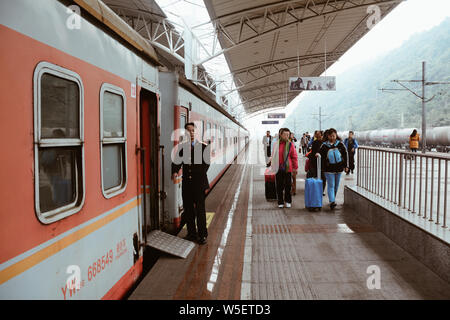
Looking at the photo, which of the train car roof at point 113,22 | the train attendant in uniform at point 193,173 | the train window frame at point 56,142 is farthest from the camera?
the train attendant in uniform at point 193,173

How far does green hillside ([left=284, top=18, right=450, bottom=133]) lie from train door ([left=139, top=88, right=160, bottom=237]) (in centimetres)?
4743

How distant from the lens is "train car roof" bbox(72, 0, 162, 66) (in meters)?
3.11

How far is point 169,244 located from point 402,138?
37.9 meters

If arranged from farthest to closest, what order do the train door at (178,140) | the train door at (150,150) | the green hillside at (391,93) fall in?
the green hillside at (391,93), the train door at (178,140), the train door at (150,150)

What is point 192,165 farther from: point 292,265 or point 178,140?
point 292,265

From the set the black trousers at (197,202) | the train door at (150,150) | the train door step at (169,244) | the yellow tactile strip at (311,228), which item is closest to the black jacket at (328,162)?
the yellow tactile strip at (311,228)

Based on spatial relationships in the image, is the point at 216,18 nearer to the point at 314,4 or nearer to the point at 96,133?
the point at 314,4

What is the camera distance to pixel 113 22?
3.63 meters

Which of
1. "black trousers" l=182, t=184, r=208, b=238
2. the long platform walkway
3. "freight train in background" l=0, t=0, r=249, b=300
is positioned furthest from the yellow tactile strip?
"freight train in background" l=0, t=0, r=249, b=300

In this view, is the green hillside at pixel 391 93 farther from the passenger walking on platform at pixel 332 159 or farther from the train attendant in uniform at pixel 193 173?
the train attendant in uniform at pixel 193 173

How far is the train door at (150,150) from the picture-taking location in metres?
5.45

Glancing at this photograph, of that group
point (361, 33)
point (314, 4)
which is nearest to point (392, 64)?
point (361, 33)

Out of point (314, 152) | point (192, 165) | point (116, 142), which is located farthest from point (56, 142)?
point (314, 152)

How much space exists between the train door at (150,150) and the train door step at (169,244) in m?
0.20
